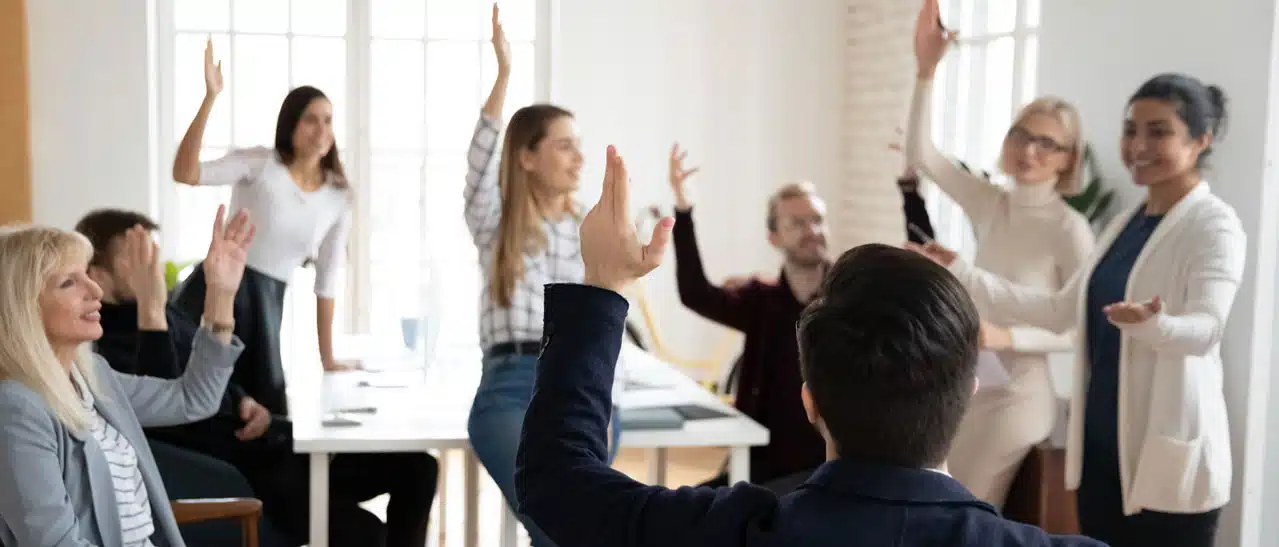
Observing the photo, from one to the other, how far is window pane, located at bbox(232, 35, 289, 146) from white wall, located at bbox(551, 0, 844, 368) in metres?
1.25

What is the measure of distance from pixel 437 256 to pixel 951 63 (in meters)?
2.47

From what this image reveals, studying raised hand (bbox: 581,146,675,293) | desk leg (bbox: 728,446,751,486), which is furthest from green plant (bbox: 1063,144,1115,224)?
raised hand (bbox: 581,146,675,293)

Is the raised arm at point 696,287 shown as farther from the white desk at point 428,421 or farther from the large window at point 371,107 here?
the large window at point 371,107

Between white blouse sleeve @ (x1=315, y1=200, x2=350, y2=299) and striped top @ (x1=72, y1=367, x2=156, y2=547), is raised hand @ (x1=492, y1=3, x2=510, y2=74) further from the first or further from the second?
striped top @ (x1=72, y1=367, x2=156, y2=547)

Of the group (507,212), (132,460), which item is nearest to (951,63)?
(507,212)

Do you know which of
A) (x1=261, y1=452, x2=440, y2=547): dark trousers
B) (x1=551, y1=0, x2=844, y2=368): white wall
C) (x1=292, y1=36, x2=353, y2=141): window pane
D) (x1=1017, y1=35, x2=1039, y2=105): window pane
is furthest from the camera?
(x1=551, y1=0, x2=844, y2=368): white wall

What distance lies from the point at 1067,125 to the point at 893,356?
7.02 feet

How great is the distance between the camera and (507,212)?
2.91 metres

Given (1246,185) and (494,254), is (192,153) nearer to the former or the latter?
(494,254)

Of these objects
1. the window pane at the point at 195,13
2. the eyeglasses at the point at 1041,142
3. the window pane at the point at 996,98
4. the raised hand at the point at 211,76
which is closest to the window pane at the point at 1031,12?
the window pane at the point at 996,98

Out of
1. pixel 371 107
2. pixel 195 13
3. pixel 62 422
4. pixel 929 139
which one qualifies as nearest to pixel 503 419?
pixel 62 422

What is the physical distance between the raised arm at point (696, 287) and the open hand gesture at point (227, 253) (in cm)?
112

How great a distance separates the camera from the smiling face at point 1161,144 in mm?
2514

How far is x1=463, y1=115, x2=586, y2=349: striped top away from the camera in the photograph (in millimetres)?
2863
